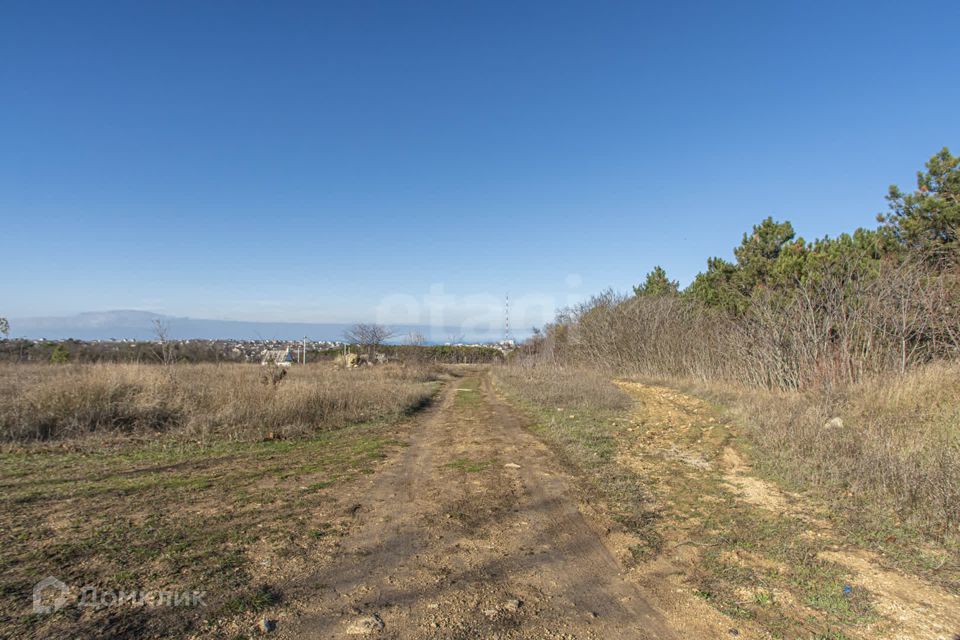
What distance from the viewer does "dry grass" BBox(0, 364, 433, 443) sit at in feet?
27.8

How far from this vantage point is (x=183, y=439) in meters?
8.43

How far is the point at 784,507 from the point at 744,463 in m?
2.08

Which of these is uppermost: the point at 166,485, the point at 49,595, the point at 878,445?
the point at 878,445

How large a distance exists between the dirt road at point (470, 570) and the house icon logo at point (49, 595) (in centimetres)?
141

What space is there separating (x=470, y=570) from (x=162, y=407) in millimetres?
9162

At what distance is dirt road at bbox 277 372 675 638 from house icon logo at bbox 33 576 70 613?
4.61ft

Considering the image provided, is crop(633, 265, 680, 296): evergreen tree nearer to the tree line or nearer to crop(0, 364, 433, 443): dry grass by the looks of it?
the tree line

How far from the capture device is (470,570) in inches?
137

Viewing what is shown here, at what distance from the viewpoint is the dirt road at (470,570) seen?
278cm

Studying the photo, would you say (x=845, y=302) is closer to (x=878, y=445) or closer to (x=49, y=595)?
(x=878, y=445)

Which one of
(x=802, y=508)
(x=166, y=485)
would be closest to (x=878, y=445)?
(x=802, y=508)

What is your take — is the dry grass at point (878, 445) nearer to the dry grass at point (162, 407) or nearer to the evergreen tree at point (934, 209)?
the evergreen tree at point (934, 209)

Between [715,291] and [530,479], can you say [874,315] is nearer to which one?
[530,479]

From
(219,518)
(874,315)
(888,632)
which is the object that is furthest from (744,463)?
(219,518)
